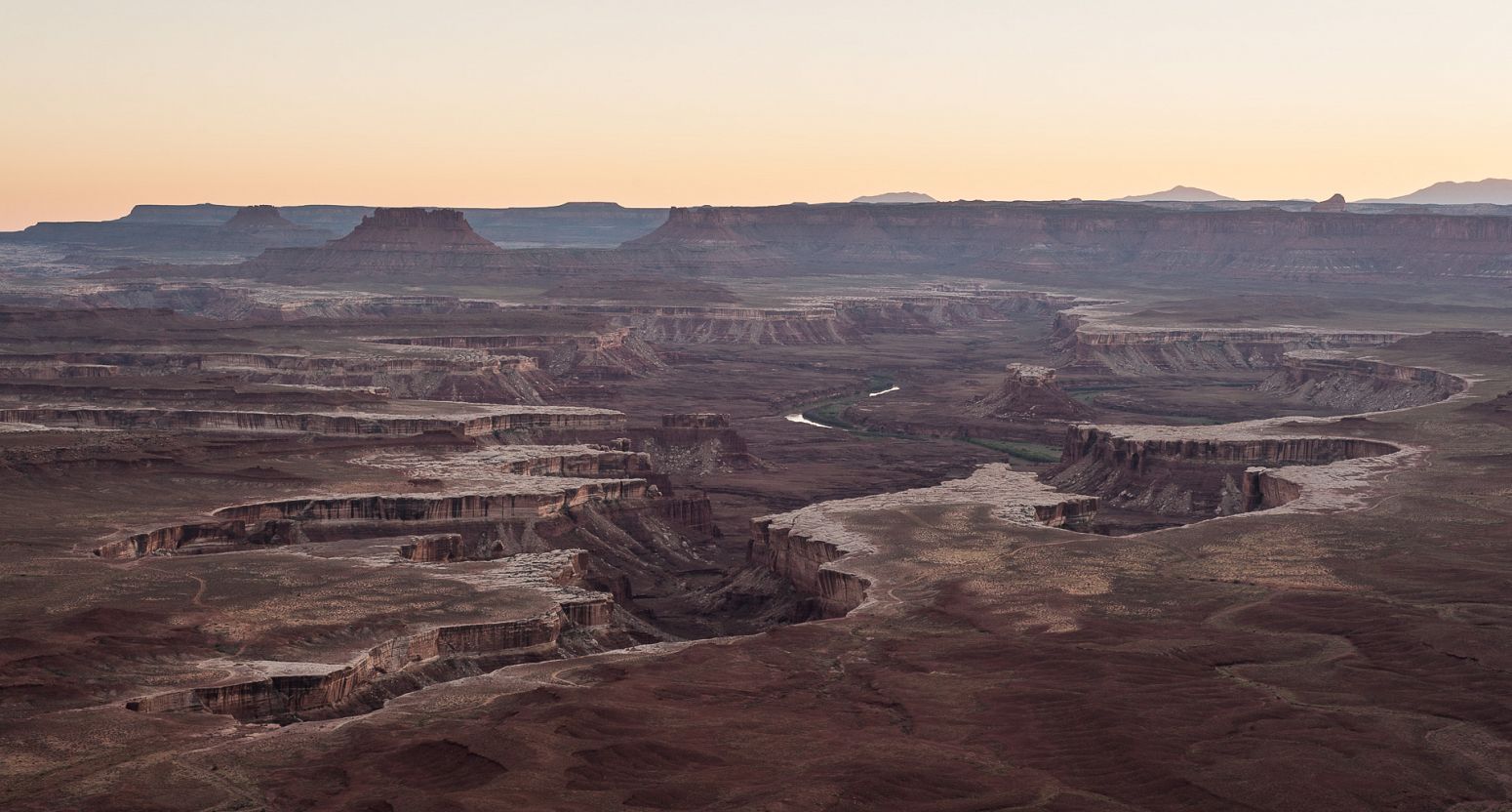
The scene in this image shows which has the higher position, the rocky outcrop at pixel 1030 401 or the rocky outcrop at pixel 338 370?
the rocky outcrop at pixel 338 370

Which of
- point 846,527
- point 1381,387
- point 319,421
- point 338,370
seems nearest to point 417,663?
point 846,527

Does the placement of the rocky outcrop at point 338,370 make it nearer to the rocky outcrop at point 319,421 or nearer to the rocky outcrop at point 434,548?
the rocky outcrop at point 319,421

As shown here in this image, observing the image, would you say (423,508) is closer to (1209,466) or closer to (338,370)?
(1209,466)

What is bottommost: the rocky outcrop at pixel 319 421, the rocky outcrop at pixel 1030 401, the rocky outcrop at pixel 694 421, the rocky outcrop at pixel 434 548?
the rocky outcrop at pixel 1030 401

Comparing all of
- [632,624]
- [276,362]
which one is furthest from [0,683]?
[276,362]

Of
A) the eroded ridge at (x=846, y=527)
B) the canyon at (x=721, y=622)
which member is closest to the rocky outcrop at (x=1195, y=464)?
the canyon at (x=721, y=622)

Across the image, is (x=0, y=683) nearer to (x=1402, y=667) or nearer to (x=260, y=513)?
(x=260, y=513)

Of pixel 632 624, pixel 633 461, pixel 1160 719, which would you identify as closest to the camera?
pixel 1160 719
